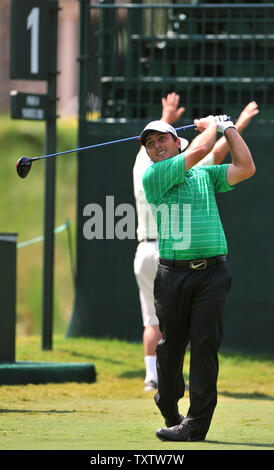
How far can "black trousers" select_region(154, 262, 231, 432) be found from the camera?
5.03m

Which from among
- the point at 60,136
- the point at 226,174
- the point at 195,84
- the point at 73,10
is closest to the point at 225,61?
the point at 195,84

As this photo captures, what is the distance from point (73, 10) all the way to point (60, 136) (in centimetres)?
676

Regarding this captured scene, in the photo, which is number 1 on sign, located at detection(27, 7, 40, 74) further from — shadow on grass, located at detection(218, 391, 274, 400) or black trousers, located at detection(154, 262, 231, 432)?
black trousers, located at detection(154, 262, 231, 432)

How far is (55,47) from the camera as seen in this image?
31.2ft

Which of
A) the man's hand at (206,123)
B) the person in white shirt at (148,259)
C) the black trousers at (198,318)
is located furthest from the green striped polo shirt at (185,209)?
the person in white shirt at (148,259)

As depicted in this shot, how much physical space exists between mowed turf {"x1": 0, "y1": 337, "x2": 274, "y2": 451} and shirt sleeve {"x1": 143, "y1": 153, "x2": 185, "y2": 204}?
1.21 m

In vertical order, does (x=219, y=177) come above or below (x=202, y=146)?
below

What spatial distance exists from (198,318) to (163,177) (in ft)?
2.33

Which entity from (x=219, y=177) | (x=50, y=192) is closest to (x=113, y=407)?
(x=219, y=177)

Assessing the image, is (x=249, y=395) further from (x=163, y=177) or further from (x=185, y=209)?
(x=163, y=177)

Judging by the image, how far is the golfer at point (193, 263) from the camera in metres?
5.04

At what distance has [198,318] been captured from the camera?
5.04m

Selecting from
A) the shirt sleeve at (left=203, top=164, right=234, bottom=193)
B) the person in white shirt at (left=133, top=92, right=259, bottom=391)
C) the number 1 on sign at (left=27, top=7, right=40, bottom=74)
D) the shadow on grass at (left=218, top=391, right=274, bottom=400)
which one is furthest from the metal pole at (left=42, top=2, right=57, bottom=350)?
the shirt sleeve at (left=203, top=164, right=234, bottom=193)

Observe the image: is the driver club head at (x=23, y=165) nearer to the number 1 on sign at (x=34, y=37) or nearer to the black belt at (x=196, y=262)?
the black belt at (x=196, y=262)
